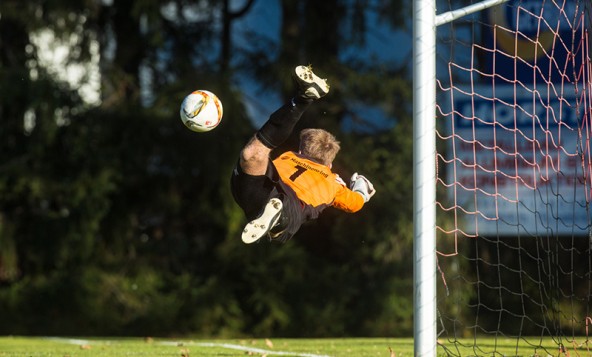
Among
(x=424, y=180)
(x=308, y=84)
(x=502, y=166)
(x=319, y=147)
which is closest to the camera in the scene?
(x=424, y=180)

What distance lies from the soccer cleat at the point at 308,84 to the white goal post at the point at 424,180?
68cm

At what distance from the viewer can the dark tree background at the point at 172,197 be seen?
15453 millimetres

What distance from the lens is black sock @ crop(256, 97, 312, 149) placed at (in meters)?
6.48

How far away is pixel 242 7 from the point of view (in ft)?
57.2

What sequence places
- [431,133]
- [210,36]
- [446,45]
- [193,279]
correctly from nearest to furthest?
[431,133]
[446,45]
[193,279]
[210,36]

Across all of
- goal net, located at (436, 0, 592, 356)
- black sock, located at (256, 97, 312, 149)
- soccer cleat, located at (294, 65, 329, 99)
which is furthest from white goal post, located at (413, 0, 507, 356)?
goal net, located at (436, 0, 592, 356)

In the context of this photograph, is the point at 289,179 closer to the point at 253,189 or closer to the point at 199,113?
the point at 253,189

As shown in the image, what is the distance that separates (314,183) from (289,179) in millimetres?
195

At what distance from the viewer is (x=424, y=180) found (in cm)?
584

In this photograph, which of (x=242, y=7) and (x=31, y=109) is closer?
(x=31, y=109)

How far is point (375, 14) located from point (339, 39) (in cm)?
74

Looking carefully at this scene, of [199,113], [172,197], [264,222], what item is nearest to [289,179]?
[264,222]

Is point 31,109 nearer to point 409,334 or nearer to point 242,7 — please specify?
point 242,7

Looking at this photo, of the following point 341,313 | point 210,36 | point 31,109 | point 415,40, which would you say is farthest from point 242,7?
point 415,40
